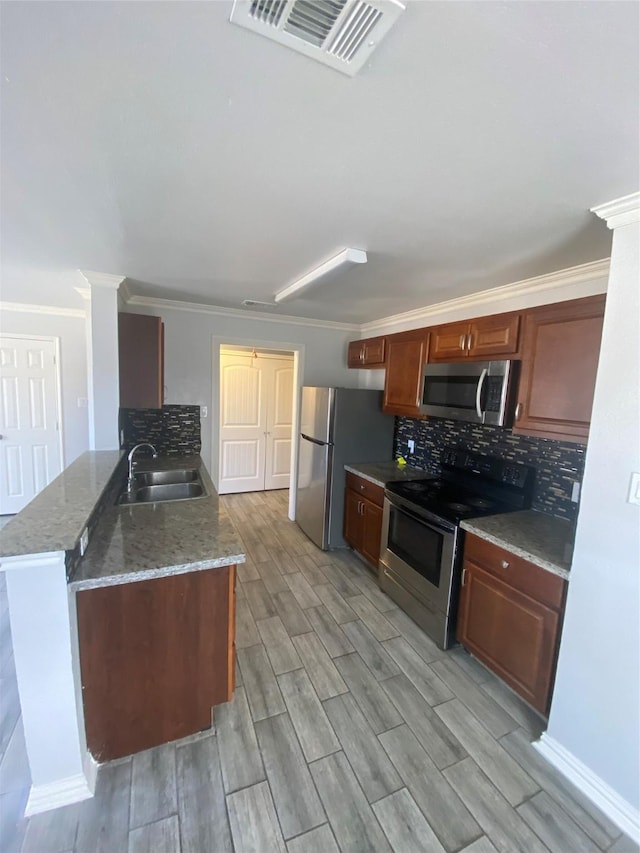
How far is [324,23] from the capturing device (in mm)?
729

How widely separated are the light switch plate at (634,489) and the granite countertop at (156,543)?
1547mm

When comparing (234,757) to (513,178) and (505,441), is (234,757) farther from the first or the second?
(513,178)

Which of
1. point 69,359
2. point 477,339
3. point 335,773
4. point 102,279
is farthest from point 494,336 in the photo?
point 69,359

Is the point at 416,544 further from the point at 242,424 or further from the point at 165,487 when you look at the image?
the point at 242,424

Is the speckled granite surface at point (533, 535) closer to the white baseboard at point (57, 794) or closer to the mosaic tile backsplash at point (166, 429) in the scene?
the white baseboard at point (57, 794)

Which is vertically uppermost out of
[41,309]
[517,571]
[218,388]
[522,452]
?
[41,309]

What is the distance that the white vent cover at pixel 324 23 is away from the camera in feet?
2.25

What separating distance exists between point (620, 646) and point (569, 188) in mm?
1707

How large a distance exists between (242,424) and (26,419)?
2.41 m

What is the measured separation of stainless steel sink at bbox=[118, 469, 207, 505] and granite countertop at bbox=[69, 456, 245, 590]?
1.23 feet

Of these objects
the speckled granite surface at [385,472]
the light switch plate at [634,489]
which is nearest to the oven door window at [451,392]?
the speckled granite surface at [385,472]

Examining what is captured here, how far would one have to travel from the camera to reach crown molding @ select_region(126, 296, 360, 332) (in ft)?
10.7

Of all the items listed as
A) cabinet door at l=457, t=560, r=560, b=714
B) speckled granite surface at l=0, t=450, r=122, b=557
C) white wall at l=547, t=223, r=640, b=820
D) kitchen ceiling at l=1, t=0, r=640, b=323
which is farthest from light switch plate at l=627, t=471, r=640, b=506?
speckled granite surface at l=0, t=450, r=122, b=557

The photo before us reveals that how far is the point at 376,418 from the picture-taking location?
3.44m
